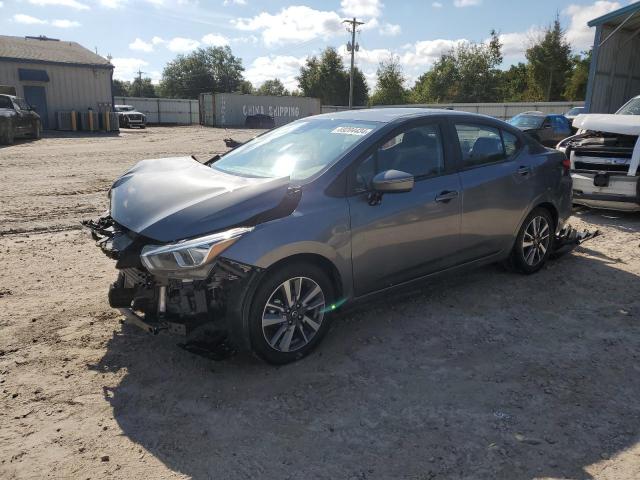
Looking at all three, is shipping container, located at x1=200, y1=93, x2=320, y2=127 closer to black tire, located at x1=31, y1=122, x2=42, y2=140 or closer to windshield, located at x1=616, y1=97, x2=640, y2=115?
black tire, located at x1=31, y1=122, x2=42, y2=140

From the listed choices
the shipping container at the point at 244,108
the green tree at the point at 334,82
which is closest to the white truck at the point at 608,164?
the shipping container at the point at 244,108

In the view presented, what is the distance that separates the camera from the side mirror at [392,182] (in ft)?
12.2

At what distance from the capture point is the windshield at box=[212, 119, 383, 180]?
399cm

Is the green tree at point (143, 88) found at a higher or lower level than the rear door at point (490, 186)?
higher

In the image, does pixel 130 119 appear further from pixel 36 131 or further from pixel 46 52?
pixel 36 131

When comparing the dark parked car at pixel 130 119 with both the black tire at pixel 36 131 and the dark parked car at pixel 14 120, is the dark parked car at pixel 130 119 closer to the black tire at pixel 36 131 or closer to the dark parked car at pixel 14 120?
the black tire at pixel 36 131

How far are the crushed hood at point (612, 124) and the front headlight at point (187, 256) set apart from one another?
7241mm

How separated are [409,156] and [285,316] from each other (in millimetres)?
1712

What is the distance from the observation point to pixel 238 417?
3053mm

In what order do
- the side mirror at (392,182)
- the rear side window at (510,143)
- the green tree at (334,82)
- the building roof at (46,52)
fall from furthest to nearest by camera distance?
the green tree at (334,82)
the building roof at (46,52)
the rear side window at (510,143)
the side mirror at (392,182)

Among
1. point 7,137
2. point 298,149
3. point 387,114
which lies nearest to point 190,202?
point 298,149

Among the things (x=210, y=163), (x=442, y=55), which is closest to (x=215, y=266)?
(x=210, y=163)

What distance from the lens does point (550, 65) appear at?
43562mm

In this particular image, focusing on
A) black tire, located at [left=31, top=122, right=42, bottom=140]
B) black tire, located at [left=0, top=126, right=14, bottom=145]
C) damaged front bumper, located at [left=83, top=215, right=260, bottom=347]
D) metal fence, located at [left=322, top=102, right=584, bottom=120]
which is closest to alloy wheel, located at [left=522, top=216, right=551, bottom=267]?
damaged front bumper, located at [left=83, top=215, right=260, bottom=347]
